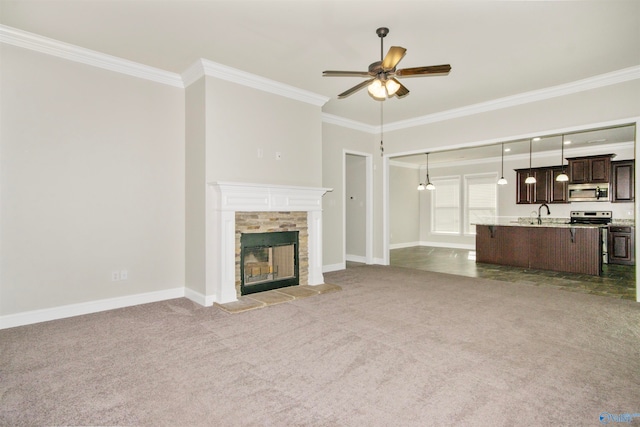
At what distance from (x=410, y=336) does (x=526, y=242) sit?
5.11m

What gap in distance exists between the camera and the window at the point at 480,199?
9969 mm

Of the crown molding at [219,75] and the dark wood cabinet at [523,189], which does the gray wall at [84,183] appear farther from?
the dark wood cabinet at [523,189]

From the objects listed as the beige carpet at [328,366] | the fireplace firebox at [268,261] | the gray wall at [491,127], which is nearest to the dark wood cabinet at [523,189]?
the gray wall at [491,127]

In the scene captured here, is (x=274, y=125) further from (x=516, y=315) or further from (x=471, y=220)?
(x=471, y=220)

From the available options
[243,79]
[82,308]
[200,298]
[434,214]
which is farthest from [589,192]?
[82,308]

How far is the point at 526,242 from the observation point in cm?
687

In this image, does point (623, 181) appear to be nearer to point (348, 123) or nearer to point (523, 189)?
point (523, 189)

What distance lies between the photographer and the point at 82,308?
3746mm

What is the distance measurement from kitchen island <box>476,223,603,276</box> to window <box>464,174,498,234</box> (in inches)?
110

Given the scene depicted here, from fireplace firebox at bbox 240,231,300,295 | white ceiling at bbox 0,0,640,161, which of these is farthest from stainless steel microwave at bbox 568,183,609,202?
fireplace firebox at bbox 240,231,300,295

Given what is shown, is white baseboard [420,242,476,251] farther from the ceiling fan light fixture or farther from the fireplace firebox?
the ceiling fan light fixture

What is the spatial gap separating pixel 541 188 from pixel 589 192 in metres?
1.00

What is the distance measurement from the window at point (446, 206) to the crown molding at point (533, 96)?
4.90 m

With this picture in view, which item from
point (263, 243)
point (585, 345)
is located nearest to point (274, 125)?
point (263, 243)
